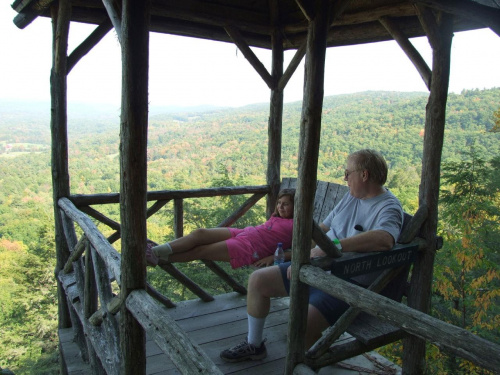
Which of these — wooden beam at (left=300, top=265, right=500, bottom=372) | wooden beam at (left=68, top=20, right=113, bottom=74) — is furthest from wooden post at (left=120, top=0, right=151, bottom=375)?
wooden beam at (left=68, top=20, right=113, bottom=74)

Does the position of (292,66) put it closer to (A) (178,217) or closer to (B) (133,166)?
(A) (178,217)

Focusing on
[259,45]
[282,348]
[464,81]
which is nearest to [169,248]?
[282,348]

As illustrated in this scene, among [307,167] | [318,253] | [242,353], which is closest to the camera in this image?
[307,167]

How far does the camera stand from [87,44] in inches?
137

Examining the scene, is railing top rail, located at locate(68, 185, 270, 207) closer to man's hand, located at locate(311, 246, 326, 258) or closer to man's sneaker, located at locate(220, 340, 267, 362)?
man's sneaker, located at locate(220, 340, 267, 362)

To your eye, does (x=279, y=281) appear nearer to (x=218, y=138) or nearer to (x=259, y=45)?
(x=259, y=45)

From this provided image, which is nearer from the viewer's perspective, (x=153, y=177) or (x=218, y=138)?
(x=153, y=177)

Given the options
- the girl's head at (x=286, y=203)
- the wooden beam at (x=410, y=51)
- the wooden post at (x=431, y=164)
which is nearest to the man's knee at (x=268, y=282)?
the girl's head at (x=286, y=203)

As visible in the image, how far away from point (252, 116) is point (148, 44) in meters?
35.8

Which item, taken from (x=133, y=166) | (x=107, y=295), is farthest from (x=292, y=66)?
(x=107, y=295)

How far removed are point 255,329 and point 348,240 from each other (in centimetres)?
89

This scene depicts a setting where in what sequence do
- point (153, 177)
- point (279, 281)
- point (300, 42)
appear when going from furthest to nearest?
point (153, 177)
point (300, 42)
point (279, 281)

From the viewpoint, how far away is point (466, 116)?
20.9m

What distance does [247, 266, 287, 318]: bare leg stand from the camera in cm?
247
